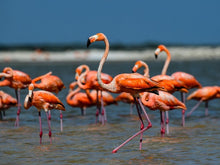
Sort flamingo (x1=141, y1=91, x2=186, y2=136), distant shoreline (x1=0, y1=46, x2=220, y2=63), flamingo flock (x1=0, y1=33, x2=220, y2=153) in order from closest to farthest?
flamingo flock (x1=0, y1=33, x2=220, y2=153)
flamingo (x1=141, y1=91, x2=186, y2=136)
distant shoreline (x1=0, y1=46, x2=220, y2=63)

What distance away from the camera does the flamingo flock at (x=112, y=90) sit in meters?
7.92

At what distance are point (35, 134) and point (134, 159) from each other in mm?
2947

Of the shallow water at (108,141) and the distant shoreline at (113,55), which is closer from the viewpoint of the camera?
the shallow water at (108,141)

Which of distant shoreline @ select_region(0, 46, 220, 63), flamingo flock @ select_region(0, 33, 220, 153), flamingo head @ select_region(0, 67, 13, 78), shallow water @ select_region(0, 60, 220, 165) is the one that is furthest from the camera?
distant shoreline @ select_region(0, 46, 220, 63)

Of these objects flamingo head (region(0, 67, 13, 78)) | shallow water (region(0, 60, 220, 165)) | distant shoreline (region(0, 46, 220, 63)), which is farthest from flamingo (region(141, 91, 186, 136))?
distant shoreline (region(0, 46, 220, 63))

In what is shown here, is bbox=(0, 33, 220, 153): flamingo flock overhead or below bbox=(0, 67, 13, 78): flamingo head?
below

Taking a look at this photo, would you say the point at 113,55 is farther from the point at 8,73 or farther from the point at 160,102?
the point at 160,102

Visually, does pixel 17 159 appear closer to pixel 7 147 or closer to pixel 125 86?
pixel 7 147

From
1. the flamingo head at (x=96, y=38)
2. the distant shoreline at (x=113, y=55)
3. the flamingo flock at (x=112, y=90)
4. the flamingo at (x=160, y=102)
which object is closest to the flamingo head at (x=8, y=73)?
the flamingo flock at (x=112, y=90)

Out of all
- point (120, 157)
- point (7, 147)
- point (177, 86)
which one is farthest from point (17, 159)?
point (177, 86)

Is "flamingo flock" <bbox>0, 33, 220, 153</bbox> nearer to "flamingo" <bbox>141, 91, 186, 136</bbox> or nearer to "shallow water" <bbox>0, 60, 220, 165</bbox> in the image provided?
"flamingo" <bbox>141, 91, 186, 136</bbox>

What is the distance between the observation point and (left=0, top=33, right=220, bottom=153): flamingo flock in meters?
7.92

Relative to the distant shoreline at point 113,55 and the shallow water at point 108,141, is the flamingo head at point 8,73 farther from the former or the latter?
the distant shoreline at point 113,55

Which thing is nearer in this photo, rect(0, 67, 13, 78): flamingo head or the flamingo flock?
the flamingo flock
